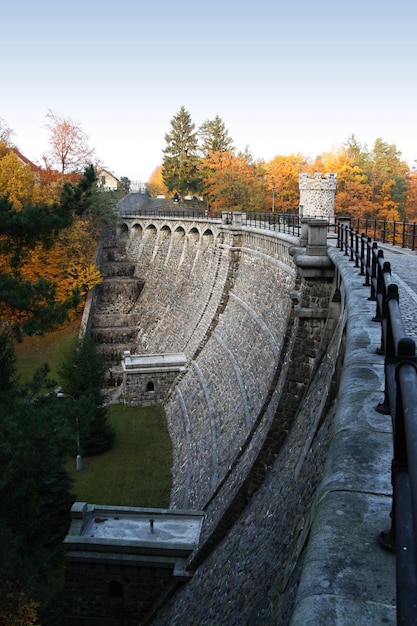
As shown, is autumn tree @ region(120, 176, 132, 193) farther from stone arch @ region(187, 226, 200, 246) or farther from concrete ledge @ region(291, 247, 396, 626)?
concrete ledge @ region(291, 247, 396, 626)

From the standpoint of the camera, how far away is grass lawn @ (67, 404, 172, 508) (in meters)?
20.1

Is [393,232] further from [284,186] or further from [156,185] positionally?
[156,185]

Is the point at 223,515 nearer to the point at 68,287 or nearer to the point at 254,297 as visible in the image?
the point at 254,297

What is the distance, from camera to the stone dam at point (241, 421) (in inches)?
391

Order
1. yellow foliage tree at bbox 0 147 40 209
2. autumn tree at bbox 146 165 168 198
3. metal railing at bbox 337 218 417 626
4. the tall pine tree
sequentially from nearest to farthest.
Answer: metal railing at bbox 337 218 417 626, the tall pine tree, yellow foliage tree at bbox 0 147 40 209, autumn tree at bbox 146 165 168 198

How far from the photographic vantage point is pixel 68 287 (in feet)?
128

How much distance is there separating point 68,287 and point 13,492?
2743cm

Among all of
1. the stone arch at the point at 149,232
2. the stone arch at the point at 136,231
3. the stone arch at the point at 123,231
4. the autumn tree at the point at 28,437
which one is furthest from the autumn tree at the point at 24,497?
the stone arch at the point at 123,231

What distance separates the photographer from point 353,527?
3.09 meters

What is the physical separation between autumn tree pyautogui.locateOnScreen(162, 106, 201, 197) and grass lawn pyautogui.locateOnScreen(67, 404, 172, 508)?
46601 millimetres

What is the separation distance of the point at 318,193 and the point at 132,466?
2327 cm

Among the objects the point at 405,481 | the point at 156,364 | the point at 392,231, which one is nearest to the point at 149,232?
the point at 156,364

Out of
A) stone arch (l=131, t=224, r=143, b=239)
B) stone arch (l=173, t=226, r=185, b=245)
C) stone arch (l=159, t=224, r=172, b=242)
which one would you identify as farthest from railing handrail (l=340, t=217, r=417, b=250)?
stone arch (l=131, t=224, r=143, b=239)

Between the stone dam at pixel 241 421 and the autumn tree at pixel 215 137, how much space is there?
3785cm
